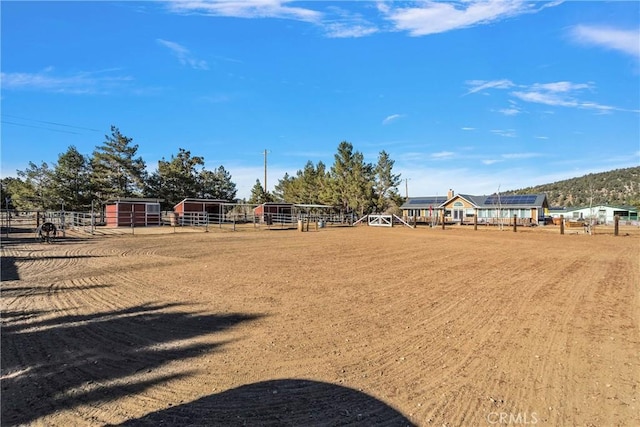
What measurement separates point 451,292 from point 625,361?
3.69m

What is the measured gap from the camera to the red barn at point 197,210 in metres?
40.3

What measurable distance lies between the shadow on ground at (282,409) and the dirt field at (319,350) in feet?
0.06

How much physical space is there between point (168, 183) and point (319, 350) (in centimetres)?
5162

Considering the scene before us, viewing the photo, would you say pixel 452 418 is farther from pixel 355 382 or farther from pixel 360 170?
pixel 360 170

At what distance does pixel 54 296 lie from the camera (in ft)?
24.9

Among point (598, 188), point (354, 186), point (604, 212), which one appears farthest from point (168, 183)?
point (598, 188)

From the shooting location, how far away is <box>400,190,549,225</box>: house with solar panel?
51919 millimetres

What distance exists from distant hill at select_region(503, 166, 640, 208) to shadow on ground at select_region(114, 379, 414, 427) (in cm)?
12235

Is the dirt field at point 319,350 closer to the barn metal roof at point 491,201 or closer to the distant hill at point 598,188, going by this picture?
the barn metal roof at point 491,201

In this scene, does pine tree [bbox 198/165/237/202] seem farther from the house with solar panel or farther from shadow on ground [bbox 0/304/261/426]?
shadow on ground [bbox 0/304/261/426]

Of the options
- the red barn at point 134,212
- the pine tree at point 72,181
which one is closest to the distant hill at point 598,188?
the red barn at point 134,212

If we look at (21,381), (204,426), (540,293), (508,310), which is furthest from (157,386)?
(540,293)

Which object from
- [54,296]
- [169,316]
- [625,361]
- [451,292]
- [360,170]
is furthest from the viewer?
[360,170]

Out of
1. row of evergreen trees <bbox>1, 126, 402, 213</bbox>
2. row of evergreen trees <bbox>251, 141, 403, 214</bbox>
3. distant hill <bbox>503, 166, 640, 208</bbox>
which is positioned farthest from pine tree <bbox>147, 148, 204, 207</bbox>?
distant hill <bbox>503, 166, 640, 208</bbox>
